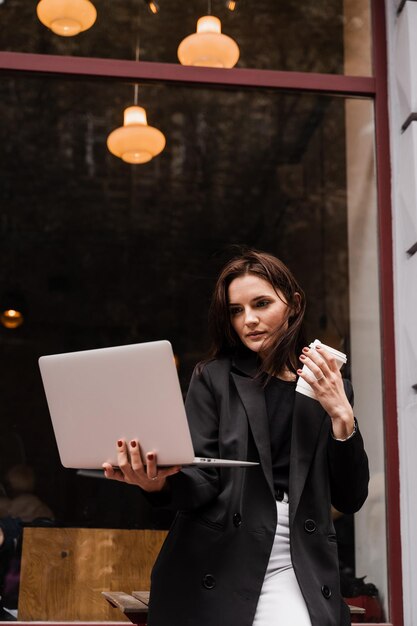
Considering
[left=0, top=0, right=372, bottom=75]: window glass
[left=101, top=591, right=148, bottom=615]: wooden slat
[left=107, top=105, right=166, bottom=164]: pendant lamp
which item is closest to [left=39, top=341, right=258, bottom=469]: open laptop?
[left=101, top=591, right=148, bottom=615]: wooden slat

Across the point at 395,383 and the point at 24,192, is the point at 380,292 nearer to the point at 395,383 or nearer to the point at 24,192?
the point at 395,383

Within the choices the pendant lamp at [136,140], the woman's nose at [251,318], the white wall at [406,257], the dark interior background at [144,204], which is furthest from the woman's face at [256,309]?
the pendant lamp at [136,140]

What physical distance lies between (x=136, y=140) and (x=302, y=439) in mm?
3528

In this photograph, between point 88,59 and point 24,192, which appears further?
point 24,192

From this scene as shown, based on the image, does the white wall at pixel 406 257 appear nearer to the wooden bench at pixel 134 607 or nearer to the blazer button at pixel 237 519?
the wooden bench at pixel 134 607

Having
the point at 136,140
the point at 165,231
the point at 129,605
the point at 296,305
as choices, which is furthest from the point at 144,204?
the point at 296,305

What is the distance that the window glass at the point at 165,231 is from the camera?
5113 mm

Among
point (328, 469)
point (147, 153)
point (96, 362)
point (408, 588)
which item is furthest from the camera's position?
point (147, 153)

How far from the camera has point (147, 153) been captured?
19.7 ft

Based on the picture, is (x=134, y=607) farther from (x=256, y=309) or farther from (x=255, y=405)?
(x=256, y=309)

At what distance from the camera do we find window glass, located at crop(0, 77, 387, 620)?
5.11 metres

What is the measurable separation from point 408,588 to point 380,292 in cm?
144

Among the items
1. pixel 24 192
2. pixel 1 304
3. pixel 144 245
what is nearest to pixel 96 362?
pixel 1 304

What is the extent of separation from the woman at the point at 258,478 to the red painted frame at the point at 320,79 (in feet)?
5.92
